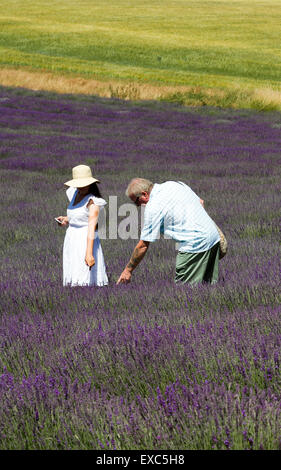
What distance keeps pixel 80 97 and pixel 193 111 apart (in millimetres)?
5715

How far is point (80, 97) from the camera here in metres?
30.3

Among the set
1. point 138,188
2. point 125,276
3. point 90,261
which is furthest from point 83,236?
point 138,188

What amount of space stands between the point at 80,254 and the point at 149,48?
5010 cm

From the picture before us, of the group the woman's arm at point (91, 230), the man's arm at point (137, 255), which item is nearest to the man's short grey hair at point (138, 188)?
the man's arm at point (137, 255)

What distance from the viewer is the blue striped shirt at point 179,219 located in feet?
16.4

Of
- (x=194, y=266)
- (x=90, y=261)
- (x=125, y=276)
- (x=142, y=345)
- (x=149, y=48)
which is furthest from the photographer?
(x=149, y=48)

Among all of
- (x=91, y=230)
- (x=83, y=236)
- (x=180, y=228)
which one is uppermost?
(x=180, y=228)

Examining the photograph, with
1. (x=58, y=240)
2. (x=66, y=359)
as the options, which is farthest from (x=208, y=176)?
(x=66, y=359)

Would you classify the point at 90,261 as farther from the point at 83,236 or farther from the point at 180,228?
the point at 180,228

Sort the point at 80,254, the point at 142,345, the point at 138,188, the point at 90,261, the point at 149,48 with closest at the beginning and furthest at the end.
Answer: the point at 142,345, the point at 138,188, the point at 90,261, the point at 80,254, the point at 149,48

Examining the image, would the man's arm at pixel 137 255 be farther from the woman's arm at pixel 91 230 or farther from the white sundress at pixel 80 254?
the white sundress at pixel 80 254

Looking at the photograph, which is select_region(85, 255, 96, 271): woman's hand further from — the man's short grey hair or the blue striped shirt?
the man's short grey hair

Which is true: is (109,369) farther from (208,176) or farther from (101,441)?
(208,176)

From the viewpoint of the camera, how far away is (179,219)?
5168 millimetres
